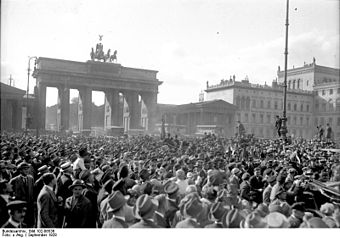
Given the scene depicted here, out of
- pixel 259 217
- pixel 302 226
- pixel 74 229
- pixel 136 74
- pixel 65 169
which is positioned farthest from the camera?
pixel 136 74

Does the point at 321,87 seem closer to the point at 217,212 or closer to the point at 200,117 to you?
the point at 200,117

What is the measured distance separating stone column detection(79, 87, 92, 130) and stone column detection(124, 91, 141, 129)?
7688mm

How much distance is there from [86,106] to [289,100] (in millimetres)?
37575

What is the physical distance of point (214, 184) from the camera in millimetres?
7371

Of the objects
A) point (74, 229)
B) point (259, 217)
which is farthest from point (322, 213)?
point (74, 229)

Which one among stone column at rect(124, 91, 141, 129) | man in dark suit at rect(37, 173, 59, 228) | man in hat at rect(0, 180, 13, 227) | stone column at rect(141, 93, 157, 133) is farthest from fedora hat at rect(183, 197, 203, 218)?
stone column at rect(141, 93, 157, 133)

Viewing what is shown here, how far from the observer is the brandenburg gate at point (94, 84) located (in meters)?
58.5

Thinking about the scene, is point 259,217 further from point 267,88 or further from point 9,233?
point 267,88

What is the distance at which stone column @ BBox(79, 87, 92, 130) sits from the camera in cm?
6081

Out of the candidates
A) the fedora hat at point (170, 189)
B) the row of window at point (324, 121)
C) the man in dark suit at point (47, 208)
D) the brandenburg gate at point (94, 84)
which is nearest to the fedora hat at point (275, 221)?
the fedora hat at point (170, 189)

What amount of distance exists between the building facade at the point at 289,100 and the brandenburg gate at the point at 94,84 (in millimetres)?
14366

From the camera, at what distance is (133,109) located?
66.4 m

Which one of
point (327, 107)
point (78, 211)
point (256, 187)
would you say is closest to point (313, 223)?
point (78, 211)

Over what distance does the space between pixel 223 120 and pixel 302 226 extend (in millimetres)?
62570
